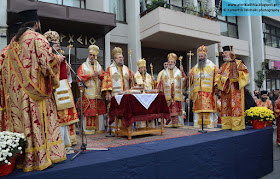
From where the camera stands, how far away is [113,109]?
5027 millimetres

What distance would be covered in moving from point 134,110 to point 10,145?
255cm

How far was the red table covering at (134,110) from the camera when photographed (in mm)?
4516

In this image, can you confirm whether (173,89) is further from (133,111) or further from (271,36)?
(271,36)

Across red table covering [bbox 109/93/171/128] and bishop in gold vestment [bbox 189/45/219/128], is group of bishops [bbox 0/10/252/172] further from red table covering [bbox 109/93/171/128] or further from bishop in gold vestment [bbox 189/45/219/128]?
red table covering [bbox 109/93/171/128]

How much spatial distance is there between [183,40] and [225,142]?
782cm

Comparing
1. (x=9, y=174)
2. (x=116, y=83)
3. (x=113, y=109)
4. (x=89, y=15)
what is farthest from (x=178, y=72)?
(x=9, y=174)

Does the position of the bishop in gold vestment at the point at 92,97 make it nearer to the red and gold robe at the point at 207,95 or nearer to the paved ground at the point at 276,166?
the red and gold robe at the point at 207,95

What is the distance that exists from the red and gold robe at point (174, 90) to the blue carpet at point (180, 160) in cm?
212

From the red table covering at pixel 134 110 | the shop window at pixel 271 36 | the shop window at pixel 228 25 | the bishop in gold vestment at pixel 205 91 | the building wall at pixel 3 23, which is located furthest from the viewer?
the shop window at pixel 271 36

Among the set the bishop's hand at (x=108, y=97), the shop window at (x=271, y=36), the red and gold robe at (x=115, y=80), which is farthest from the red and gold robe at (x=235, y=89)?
the shop window at (x=271, y=36)

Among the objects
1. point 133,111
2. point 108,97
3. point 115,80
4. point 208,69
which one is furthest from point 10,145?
point 208,69

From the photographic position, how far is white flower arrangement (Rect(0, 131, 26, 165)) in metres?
2.30

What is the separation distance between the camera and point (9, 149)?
2.35 m

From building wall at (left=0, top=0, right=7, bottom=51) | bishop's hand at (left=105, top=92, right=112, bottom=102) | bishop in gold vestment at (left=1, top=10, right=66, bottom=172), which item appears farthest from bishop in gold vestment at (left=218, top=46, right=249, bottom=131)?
building wall at (left=0, top=0, right=7, bottom=51)
